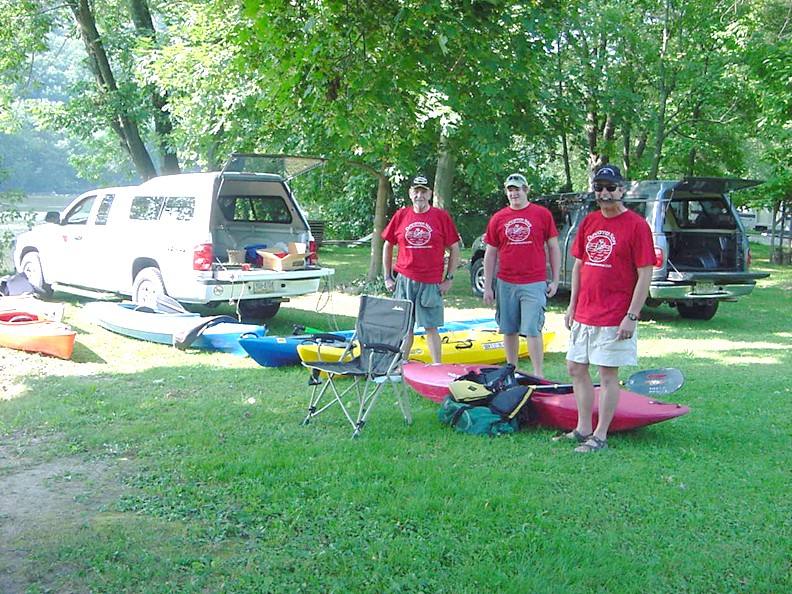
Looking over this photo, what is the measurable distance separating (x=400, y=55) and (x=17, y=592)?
5.25 meters

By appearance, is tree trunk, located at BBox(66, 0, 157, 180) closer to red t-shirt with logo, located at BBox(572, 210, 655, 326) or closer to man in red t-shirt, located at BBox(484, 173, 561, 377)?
man in red t-shirt, located at BBox(484, 173, 561, 377)

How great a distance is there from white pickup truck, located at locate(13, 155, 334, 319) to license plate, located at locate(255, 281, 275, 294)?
0.01 metres

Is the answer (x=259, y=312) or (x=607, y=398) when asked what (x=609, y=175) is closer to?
(x=607, y=398)

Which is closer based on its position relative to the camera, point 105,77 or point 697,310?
point 697,310

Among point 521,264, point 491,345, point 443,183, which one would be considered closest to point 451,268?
point 521,264

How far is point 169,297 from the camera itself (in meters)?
10.1

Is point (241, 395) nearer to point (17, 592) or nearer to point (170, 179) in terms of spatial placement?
point (17, 592)

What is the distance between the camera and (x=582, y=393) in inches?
223

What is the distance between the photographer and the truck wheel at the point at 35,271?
41.9ft

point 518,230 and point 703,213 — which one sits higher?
point 703,213

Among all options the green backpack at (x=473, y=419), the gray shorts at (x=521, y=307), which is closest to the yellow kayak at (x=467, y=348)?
the gray shorts at (x=521, y=307)

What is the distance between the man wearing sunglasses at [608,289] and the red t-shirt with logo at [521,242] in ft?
4.46

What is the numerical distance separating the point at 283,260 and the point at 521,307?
395 cm

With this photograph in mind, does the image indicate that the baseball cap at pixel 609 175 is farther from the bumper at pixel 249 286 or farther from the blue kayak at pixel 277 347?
the bumper at pixel 249 286
